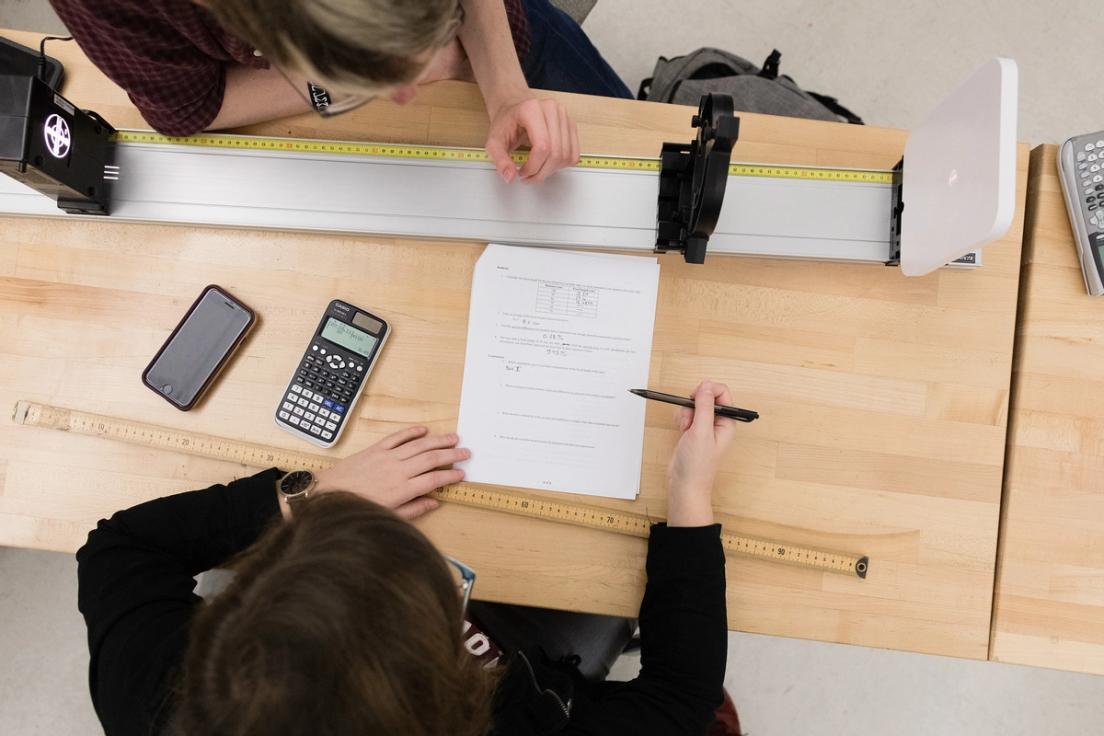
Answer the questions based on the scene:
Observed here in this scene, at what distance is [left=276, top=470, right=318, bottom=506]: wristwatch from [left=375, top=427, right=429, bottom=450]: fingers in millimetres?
104

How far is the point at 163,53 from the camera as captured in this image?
87 cm

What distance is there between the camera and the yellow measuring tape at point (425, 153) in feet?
3.20

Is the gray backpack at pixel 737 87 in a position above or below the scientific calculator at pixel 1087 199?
above

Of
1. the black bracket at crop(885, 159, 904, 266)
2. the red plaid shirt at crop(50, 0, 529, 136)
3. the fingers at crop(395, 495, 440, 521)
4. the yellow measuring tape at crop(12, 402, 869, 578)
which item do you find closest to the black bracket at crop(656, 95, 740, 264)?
the black bracket at crop(885, 159, 904, 266)

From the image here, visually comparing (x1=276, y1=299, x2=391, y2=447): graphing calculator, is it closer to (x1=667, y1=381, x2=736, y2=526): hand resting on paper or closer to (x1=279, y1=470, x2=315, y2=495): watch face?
(x1=279, y1=470, x2=315, y2=495): watch face

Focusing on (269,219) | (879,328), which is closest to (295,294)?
(269,219)

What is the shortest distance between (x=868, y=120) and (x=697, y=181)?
1235mm

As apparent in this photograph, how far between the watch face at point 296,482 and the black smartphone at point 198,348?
183 millimetres

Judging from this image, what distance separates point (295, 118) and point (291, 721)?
837 mm

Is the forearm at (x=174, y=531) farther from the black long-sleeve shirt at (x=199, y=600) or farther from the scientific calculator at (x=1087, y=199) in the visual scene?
the scientific calculator at (x=1087, y=199)

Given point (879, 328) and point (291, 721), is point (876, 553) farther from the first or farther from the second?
point (291, 721)

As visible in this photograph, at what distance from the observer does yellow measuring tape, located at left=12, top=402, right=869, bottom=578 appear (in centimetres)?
95

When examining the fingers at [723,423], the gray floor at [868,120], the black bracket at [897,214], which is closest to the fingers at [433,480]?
the fingers at [723,423]

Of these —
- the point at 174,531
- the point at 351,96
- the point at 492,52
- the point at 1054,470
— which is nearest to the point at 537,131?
the point at 492,52
